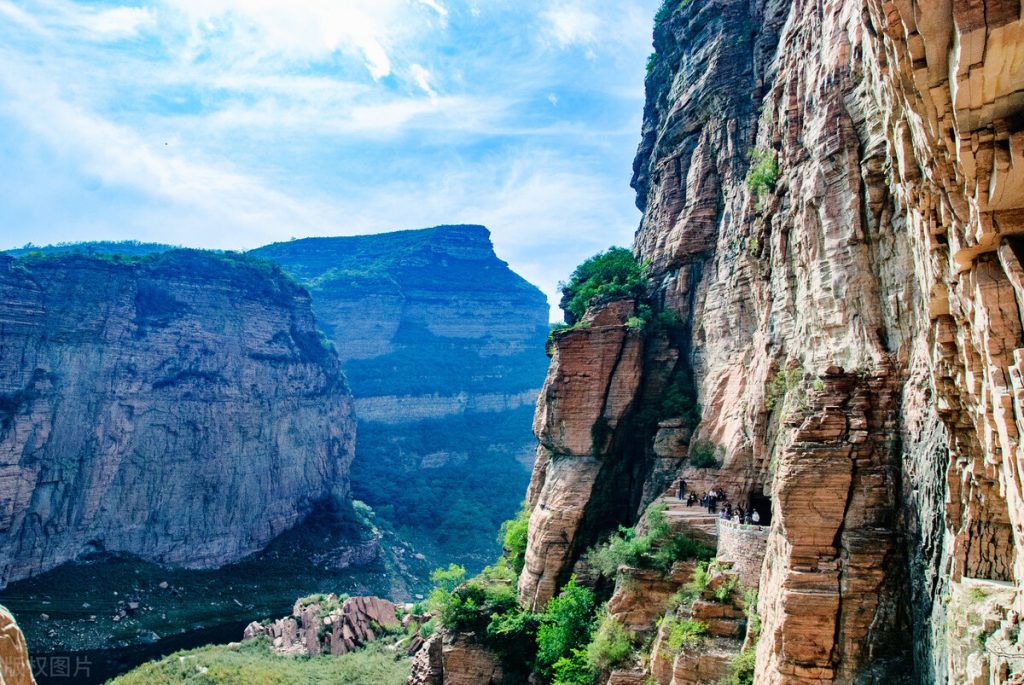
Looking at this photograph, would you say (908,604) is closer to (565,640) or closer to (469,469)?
(565,640)

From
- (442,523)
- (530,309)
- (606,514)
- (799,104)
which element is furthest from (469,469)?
(799,104)

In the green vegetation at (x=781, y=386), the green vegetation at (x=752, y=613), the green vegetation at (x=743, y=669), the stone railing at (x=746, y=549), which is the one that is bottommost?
the green vegetation at (x=743, y=669)

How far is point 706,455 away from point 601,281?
1217 cm

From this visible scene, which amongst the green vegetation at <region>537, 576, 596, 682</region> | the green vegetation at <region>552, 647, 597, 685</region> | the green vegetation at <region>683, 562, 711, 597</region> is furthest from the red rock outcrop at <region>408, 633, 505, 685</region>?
the green vegetation at <region>683, 562, 711, 597</region>

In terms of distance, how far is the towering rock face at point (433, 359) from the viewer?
9762cm

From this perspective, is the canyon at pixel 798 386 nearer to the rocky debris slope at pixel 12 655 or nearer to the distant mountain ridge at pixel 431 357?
the rocky debris slope at pixel 12 655

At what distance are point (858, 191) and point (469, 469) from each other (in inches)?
3567

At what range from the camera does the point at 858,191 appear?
17.7 m

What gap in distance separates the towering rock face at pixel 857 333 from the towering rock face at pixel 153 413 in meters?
45.6

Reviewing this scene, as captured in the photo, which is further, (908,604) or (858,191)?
(858,191)

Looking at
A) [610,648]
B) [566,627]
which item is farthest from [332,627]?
[610,648]

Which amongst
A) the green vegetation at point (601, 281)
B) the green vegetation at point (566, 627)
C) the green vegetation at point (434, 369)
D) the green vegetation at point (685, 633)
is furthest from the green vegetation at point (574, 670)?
the green vegetation at point (434, 369)

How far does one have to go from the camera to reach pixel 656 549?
2269cm

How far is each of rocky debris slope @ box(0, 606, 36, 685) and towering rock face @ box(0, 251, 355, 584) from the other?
5690 centimetres
